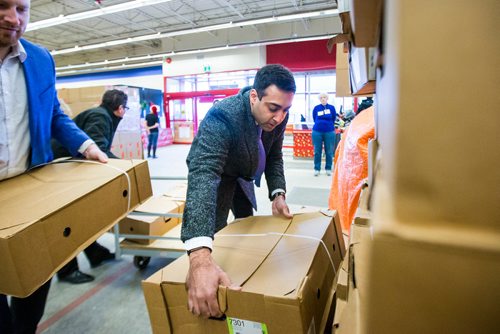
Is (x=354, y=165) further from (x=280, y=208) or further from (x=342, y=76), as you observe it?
(x=342, y=76)

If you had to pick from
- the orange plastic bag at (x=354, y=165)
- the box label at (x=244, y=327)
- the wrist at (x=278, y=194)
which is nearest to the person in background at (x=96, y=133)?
the wrist at (x=278, y=194)

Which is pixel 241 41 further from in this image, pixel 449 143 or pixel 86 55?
pixel 449 143

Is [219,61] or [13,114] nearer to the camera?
[13,114]

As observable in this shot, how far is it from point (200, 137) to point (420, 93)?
0.81 metres

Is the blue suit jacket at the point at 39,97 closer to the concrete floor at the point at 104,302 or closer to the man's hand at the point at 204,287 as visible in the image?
the man's hand at the point at 204,287

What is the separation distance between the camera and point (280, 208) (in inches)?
51.4

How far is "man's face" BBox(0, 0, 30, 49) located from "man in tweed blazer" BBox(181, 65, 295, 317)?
626 millimetres

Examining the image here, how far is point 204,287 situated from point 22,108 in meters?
0.89

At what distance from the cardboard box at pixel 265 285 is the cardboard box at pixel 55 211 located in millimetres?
342

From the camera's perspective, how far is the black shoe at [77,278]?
2.17m

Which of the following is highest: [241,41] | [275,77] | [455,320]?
[241,41]

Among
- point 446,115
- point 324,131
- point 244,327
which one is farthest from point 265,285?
point 324,131

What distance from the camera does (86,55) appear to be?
15172 millimetres

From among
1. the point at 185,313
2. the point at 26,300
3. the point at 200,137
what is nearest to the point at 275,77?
the point at 200,137
